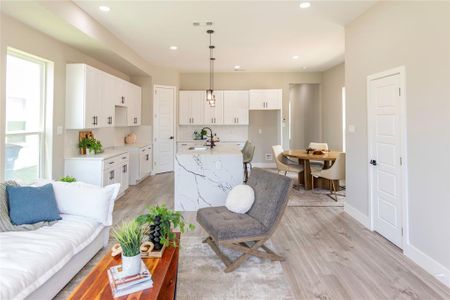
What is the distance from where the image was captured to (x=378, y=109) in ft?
11.7

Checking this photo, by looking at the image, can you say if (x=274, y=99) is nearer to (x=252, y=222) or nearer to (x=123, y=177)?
(x=123, y=177)

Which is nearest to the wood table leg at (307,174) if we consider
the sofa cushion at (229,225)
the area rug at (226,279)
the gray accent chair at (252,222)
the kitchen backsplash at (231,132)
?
the gray accent chair at (252,222)

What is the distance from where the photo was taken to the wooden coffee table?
1517 mm

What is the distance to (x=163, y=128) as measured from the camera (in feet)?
25.7

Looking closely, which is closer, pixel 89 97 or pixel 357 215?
pixel 357 215

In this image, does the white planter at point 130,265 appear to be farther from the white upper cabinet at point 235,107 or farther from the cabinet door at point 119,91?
the white upper cabinet at point 235,107

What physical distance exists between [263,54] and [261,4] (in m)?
2.64

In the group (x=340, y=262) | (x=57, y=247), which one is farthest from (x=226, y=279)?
(x=57, y=247)

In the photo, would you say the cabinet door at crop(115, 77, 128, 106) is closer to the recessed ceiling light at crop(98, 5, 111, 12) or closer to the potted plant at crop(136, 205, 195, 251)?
the recessed ceiling light at crop(98, 5, 111, 12)

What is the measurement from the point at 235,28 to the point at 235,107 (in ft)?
12.3

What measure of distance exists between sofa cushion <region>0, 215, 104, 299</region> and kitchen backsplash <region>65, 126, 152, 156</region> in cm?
233

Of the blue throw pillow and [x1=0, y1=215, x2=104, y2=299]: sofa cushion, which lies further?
the blue throw pillow

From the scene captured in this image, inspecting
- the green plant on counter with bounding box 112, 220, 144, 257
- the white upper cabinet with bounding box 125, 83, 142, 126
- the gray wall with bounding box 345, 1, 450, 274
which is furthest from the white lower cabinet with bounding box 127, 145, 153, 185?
the gray wall with bounding box 345, 1, 450, 274

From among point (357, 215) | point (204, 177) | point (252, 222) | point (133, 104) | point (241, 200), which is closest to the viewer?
point (252, 222)
